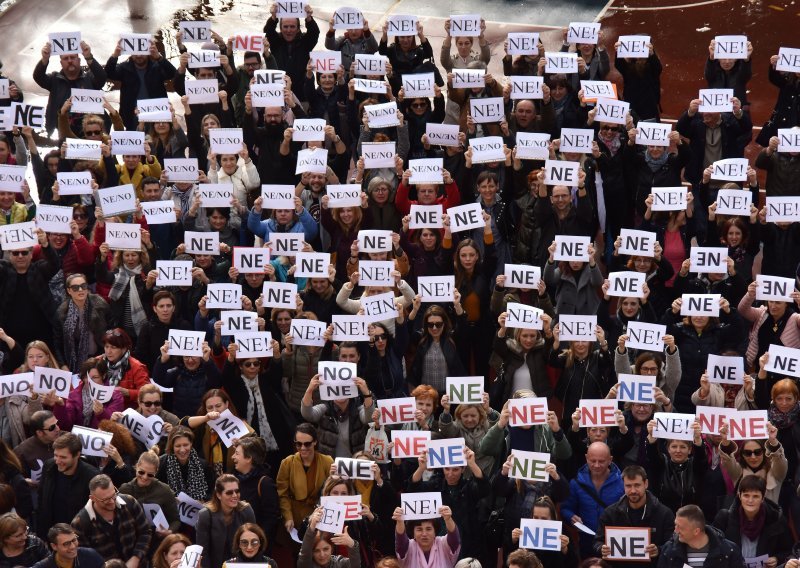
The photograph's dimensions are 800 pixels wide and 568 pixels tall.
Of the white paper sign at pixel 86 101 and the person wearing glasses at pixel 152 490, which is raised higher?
the white paper sign at pixel 86 101

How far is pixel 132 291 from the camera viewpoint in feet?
58.1

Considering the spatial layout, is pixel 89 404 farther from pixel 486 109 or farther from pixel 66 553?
pixel 486 109

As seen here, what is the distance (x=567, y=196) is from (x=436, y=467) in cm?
425

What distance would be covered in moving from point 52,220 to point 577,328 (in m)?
5.75

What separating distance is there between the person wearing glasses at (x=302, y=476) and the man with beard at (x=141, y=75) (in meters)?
7.20

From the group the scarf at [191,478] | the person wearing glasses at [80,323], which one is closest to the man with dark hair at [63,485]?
the scarf at [191,478]

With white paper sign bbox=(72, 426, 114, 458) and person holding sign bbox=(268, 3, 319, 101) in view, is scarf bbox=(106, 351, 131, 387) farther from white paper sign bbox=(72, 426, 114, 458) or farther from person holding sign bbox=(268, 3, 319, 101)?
person holding sign bbox=(268, 3, 319, 101)

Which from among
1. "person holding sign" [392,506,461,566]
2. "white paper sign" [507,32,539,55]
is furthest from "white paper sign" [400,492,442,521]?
"white paper sign" [507,32,539,55]

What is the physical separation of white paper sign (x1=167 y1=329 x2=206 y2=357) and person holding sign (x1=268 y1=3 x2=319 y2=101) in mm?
5934

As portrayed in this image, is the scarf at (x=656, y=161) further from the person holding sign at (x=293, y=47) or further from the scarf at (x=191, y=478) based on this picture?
the scarf at (x=191, y=478)

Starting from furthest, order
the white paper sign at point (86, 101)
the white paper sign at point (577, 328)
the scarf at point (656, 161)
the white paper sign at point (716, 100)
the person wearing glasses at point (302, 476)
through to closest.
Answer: the white paper sign at point (86, 101) → the white paper sign at point (716, 100) → the scarf at point (656, 161) → the white paper sign at point (577, 328) → the person wearing glasses at point (302, 476)

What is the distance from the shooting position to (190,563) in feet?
45.5

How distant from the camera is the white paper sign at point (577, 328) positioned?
16.3 meters

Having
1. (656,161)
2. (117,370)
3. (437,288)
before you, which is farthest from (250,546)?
(656,161)
